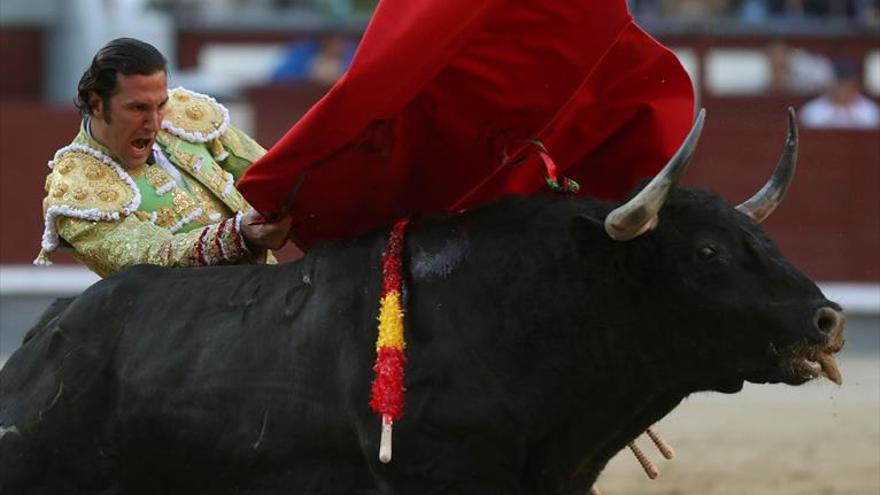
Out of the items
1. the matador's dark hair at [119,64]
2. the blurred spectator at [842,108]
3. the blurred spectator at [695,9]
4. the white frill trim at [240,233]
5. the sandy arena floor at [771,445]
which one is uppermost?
the matador's dark hair at [119,64]

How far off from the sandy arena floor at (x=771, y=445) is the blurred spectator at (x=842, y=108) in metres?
2.85

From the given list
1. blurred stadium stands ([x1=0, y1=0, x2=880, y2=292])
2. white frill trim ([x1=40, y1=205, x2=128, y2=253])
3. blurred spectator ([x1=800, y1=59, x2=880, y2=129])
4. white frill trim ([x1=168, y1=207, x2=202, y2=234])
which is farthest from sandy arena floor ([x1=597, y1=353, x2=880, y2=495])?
blurred spectator ([x1=800, y1=59, x2=880, y2=129])

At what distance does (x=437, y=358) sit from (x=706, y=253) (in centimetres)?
55

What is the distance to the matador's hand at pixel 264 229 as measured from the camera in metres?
4.20

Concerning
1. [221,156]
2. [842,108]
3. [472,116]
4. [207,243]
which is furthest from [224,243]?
[842,108]

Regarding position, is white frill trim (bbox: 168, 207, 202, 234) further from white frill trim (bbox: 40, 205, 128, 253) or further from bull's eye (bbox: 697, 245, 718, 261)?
bull's eye (bbox: 697, 245, 718, 261)

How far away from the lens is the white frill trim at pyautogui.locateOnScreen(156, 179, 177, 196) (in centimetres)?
449

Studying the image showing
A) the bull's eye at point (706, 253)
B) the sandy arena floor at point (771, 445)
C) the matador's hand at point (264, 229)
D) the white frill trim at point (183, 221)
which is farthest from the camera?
the sandy arena floor at point (771, 445)

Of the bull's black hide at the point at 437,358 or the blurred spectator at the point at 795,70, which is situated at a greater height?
the bull's black hide at the point at 437,358

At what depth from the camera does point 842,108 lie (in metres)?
11.4

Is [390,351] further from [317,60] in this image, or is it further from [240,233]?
[317,60]

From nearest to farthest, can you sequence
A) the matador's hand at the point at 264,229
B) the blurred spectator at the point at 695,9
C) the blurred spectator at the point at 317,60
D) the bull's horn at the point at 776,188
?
the bull's horn at the point at 776,188 → the matador's hand at the point at 264,229 → the blurred spectator at the point at 317,60 → the blurred spectator at the point at 695,9

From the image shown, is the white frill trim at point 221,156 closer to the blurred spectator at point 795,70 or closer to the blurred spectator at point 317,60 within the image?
the blurred spectator at point 317,60

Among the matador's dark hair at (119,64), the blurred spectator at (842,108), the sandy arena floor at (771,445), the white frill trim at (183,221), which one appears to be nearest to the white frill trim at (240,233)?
the white frill trim at (183,221)
